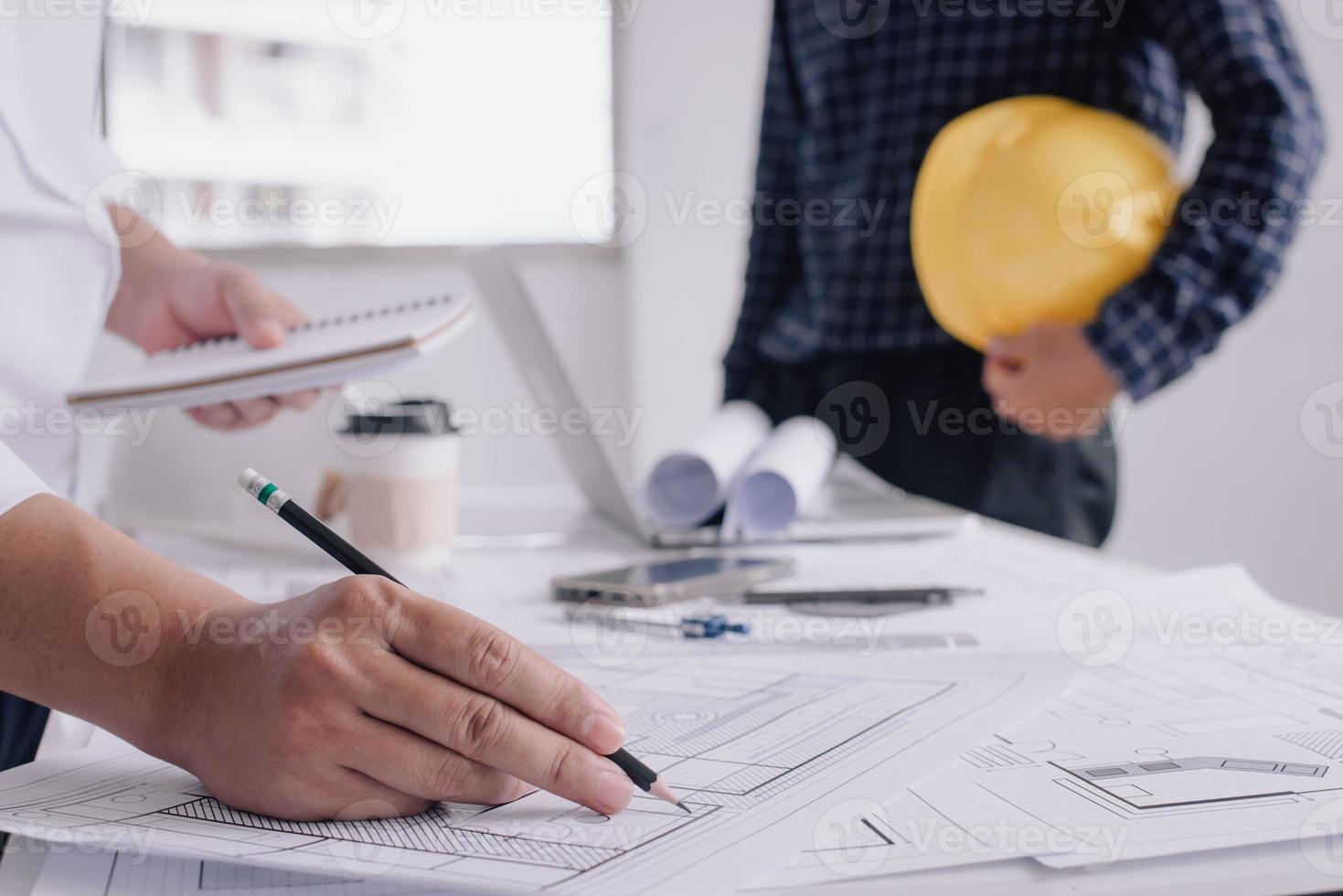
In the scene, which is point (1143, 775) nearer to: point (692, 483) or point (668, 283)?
point (692, 483)

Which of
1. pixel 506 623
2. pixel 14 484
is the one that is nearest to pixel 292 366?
pixel 506 623

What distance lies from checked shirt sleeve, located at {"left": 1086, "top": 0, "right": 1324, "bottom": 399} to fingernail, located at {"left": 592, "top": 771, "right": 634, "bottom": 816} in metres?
1.01

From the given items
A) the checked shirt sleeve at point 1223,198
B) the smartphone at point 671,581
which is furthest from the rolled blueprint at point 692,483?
the checked shirt sleeve at point 1223,198

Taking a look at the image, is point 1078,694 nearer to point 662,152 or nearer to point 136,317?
point 136,317

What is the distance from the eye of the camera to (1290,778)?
52 centimetres

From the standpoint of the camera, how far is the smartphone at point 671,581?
89 cm

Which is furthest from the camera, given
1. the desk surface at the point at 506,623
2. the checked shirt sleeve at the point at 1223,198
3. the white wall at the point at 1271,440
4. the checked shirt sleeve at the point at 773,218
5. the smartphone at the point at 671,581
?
the white wall at the point at 1271,440

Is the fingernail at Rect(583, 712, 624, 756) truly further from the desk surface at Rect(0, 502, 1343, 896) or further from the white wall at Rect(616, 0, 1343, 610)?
the white wall at Rect(616, 0, 1343, 610)

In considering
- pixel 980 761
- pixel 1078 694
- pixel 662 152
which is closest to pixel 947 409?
pixel 1078 694

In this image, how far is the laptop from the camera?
1168 mm

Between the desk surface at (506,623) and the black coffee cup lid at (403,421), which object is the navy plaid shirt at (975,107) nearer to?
the desk surface at (506,623)

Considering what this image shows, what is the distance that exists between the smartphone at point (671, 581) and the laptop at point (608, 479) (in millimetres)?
164

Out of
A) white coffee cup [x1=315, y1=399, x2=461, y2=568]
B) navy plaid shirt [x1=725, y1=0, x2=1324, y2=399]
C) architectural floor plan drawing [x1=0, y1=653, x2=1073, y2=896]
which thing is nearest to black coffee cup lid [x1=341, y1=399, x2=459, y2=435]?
white coffee cup [x1=315, y1=399, x2=461, y2=568]

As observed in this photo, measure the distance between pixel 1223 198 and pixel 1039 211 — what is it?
0.30 metres
